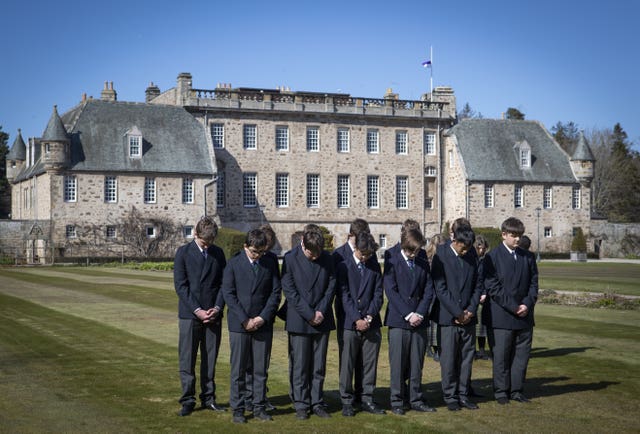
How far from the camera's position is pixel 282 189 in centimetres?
→ 5734

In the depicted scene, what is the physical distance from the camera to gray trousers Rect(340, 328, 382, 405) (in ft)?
31.6

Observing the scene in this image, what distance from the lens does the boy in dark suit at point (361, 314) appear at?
9656mm

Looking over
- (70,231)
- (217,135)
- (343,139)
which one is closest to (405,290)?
(70,231)

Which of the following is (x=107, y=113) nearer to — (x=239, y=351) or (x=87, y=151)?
(x=87, y=151)

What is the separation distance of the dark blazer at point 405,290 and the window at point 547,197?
5218cm

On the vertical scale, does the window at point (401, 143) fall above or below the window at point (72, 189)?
above

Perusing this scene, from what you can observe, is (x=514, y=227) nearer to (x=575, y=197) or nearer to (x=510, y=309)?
(x=510, y=309)

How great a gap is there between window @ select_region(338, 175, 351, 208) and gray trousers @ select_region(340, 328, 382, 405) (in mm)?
48644

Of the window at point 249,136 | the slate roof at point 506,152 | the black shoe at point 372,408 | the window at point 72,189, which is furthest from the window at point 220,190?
the black shoe at point 372,408

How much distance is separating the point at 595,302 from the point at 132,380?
532 inches

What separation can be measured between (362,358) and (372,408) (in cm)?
57

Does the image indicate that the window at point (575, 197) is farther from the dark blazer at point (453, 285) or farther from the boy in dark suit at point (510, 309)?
the dark blazer at point (453, 285)

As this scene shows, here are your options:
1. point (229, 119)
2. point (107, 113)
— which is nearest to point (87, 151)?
point (107, 113)

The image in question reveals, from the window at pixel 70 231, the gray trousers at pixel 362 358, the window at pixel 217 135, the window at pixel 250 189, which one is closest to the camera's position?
the gray trousers at pixel 362 358
